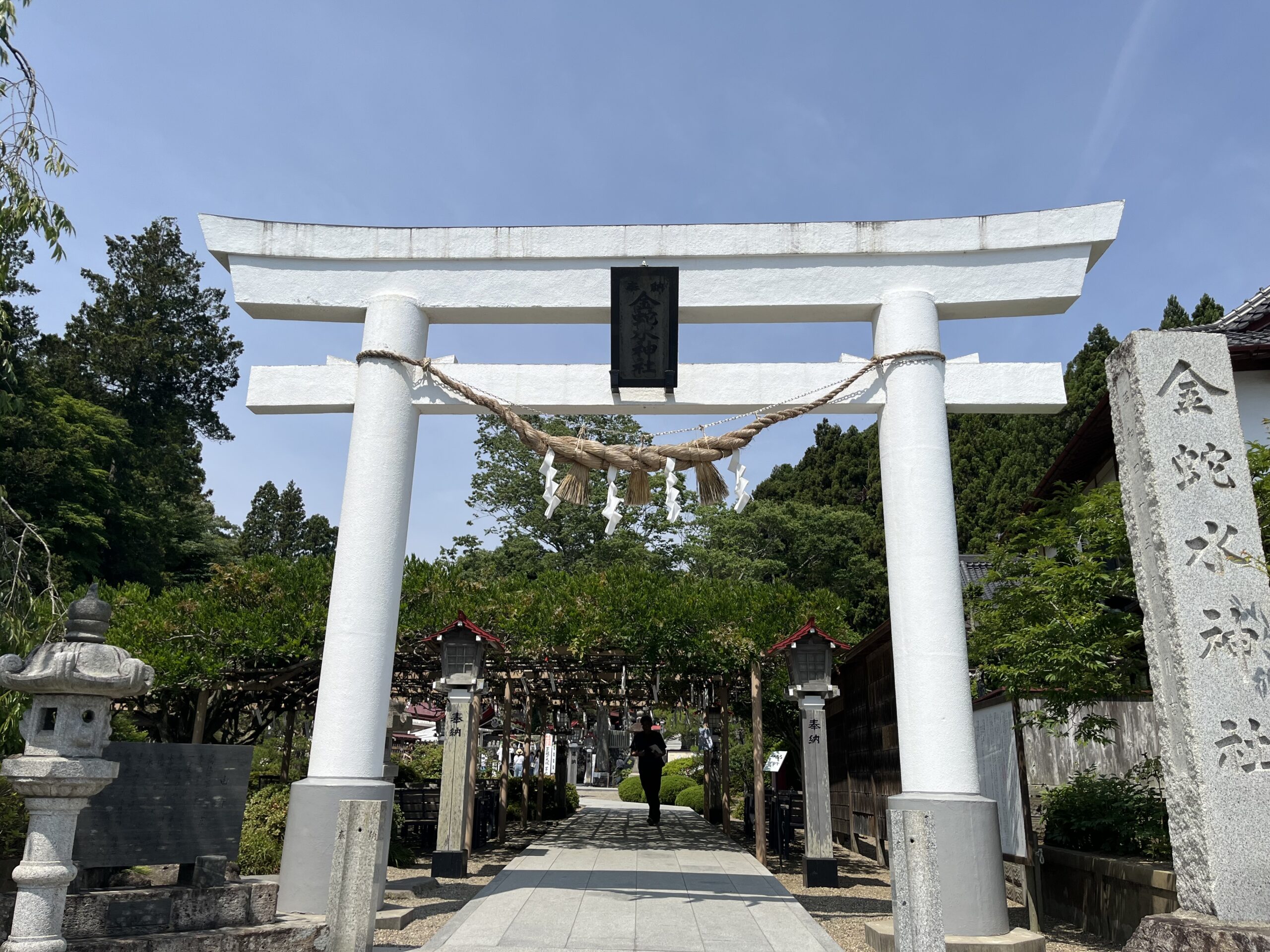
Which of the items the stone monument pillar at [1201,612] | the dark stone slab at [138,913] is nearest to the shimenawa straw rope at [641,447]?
the stone monument pillar at [1201,612]

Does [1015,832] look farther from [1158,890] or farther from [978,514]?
[978,514]

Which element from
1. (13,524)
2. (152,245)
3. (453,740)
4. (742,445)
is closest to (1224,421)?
(742,445)

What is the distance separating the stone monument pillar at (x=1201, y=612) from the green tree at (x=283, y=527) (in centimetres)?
4285

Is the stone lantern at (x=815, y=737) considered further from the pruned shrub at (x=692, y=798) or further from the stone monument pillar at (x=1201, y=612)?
the pruned shrub at (x=692, y=798)

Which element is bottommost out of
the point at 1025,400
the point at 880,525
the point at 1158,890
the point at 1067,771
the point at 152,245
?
the point at 1158,890

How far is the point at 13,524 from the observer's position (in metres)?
18.0

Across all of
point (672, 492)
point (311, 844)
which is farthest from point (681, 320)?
point (311, 844)

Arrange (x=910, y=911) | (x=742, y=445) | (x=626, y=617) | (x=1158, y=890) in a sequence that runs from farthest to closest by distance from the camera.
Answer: (x=626, y=617) < (x=742, y=445) < (x=1158, y=890) < (x=910, y=911)

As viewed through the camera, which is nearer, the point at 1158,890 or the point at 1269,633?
the point at 1269,633

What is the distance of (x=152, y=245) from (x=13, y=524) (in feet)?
65.5

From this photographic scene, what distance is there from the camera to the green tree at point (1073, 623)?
6805mm

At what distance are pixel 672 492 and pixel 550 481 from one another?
1087 millimetres

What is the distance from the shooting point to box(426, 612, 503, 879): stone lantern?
9672 mm

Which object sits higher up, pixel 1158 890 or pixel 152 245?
pixel 152 245
